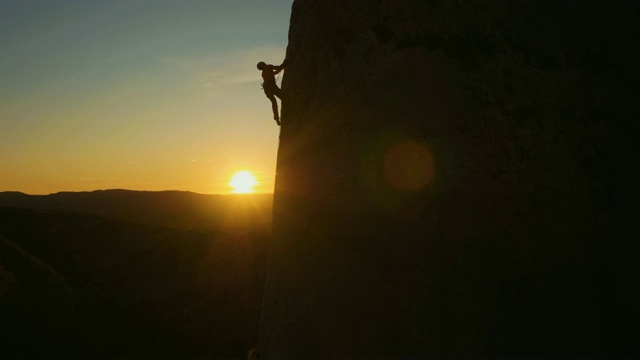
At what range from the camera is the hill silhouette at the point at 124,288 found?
1591 cm

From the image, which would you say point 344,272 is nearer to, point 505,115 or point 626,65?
point 505,115

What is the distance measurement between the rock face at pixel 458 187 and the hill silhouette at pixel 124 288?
1393 centimetres

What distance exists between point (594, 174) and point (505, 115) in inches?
29.7

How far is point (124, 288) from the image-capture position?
19891 mm

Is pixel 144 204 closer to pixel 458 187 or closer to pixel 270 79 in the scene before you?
pixel 270 79

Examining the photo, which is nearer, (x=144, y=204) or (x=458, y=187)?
(x=458, y=187)

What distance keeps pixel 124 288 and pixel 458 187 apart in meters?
19.0

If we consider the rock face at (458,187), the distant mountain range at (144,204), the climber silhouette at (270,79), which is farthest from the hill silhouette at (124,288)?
the distant mountain range at (144,204)

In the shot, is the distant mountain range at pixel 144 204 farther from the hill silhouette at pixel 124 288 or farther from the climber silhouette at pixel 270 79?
the climber silhouette at pixel 270 79

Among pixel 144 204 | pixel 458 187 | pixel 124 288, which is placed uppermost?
pixel 144 204

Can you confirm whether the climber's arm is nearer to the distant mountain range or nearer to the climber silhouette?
the climber silhouette

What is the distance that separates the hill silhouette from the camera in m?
15.9

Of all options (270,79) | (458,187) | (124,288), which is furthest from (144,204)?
(458,187)

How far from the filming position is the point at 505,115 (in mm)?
3609
